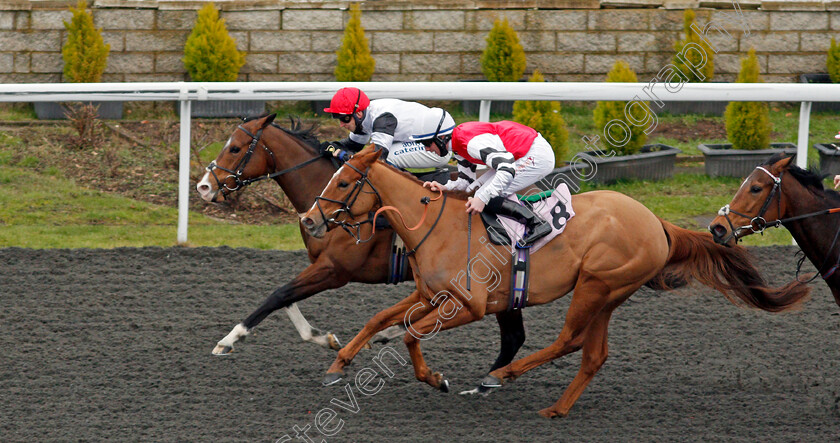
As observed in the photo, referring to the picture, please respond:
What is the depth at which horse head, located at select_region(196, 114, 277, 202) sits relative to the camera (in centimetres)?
538

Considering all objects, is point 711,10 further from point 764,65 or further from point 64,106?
point 64,106

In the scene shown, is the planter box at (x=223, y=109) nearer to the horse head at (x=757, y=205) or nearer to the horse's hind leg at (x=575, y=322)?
the horse's hind leg at (x=575, y=322)

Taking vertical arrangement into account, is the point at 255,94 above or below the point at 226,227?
above

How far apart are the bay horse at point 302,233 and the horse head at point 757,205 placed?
1.14 meters

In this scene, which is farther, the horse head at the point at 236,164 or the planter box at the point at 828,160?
the planter box at the point at 828,160

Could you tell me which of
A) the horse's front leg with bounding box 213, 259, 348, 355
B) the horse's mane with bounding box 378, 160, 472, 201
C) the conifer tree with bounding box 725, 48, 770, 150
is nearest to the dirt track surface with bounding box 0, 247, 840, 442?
the horse's front leg with bounding box 213, 259, 348, 355

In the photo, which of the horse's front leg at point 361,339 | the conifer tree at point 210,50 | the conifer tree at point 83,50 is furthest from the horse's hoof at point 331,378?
the conifer tree at point 83,50

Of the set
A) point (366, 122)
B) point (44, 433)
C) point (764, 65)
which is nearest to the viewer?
point (44, 433)

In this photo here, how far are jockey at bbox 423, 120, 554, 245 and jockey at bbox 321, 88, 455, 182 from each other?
52 centimetres

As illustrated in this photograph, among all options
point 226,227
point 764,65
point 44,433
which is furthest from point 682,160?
point 44,433

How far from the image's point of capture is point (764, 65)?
34.2ft

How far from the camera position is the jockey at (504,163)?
14.8ft

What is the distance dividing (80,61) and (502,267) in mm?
6391

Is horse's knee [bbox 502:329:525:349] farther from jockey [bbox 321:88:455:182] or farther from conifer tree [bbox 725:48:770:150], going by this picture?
conifer tree [bbox 725:48:770:150]
